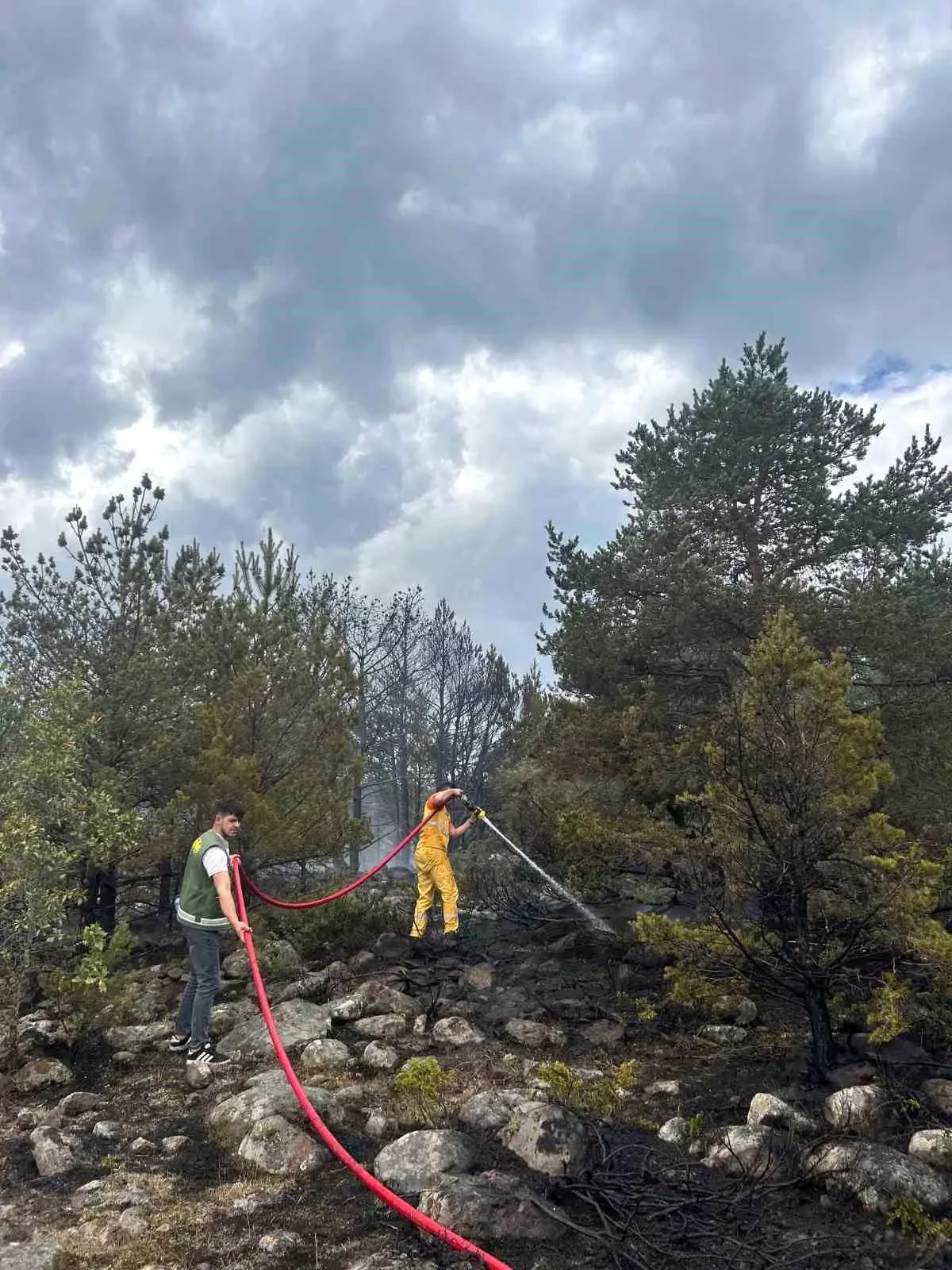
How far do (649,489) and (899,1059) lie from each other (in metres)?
10.6

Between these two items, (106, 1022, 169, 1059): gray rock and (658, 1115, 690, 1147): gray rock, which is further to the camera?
(106, 1022, 169, 1059): gray rock

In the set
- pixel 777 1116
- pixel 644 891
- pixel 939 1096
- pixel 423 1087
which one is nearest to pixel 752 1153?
pixel 777 1116

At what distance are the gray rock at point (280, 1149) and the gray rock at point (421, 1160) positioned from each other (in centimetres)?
34

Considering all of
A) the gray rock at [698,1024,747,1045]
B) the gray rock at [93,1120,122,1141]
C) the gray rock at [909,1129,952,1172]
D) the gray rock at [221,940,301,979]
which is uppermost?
the gray rock at [221,940,301,979]

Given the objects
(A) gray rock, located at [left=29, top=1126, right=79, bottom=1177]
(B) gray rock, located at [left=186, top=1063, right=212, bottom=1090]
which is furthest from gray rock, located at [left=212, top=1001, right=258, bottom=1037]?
(A) gray rock, located at [left=29, top=1126, right=79, bottom=1177]

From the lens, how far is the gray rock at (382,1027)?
6492 millimetres

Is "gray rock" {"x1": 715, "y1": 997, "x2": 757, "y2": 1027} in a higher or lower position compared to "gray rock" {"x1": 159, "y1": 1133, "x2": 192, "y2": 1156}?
lower

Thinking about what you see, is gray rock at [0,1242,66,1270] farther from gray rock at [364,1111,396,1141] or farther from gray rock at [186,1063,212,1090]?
gray rock at [186,1063,212,1090]

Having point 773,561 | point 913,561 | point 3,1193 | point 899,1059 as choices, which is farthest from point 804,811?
point 913,561

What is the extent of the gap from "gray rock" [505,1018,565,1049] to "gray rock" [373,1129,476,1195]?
2380 millimetres

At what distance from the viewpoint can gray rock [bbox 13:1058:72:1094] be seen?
540cm

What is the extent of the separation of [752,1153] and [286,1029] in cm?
403

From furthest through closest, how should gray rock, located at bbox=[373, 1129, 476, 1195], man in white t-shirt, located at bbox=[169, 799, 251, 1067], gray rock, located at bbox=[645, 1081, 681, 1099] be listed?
man in white t-shirt, located at bbox=[169, 799, 251, 1067] < gray rock, located at bbox=[645, 1081, 681, 1099] < gray rock, located at bbox=[373, 1129, 476, 1195]

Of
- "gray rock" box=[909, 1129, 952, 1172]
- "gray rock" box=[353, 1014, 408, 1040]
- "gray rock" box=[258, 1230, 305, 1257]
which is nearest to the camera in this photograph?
"gray rock" box=[258, 1230, 305, 1257]
